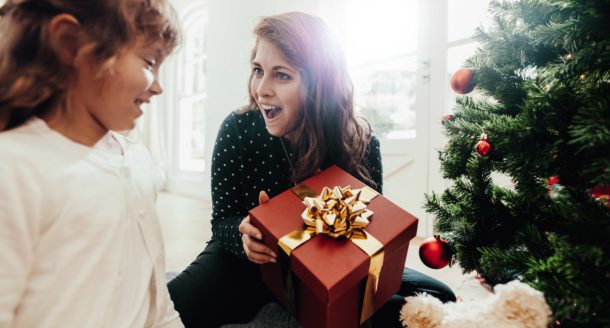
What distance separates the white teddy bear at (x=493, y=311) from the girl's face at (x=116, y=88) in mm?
514

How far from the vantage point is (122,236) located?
1.59 ft

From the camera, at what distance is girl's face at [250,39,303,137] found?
0.89 m

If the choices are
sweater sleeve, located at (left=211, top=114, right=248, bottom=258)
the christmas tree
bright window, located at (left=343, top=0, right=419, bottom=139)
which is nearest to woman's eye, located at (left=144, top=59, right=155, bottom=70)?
sweater sleeve, located at (left=211, top=114, right=248, bottom=258)

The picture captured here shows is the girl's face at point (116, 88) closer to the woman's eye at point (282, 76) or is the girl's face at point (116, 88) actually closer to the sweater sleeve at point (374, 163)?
the woman's eye at point (282, 76)

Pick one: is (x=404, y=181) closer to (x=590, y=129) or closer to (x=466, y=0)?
(x=466, y=0)

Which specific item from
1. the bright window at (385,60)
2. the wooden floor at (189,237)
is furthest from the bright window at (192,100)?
the bright window at (385,60)

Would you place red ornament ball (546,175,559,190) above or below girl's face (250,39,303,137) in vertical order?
below

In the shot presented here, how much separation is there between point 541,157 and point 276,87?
60 centimetres

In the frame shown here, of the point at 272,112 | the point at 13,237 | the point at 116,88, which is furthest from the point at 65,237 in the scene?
the point at 272,112

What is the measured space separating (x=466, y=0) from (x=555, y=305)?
2.01 meters

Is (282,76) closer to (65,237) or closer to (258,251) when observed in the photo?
(258,251)

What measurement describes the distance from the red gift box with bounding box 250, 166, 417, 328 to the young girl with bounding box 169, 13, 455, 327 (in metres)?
0.17

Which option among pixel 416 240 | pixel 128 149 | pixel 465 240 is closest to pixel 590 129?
pixel 465 240

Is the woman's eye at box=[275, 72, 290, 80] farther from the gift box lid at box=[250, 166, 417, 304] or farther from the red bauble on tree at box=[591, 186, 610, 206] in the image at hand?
the red bauble on tree at box=[591, 186, 610, 206]
